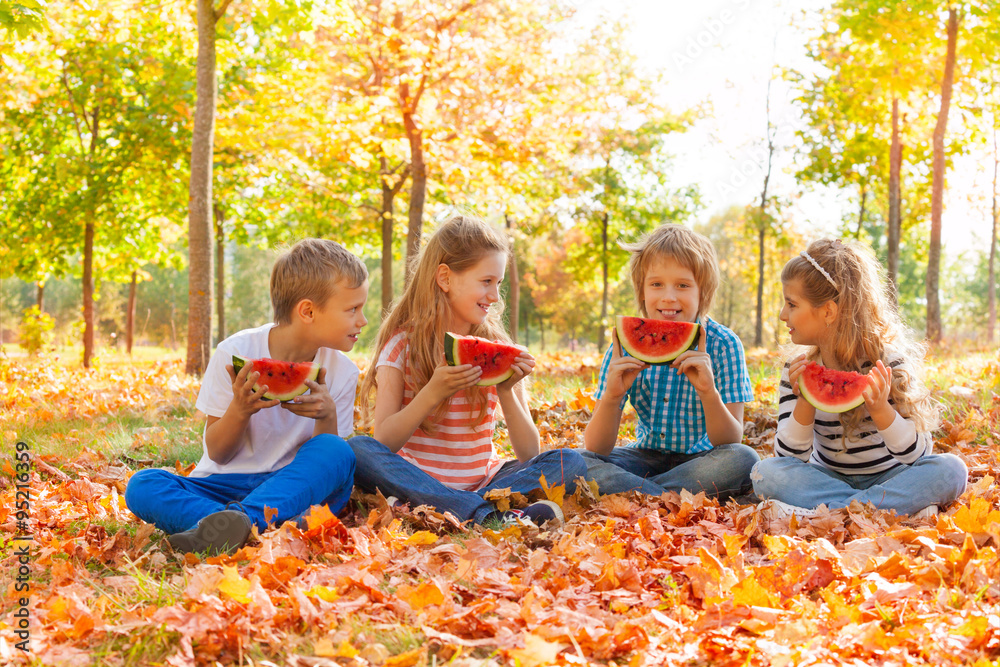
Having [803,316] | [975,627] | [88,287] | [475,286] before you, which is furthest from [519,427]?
[88,287]

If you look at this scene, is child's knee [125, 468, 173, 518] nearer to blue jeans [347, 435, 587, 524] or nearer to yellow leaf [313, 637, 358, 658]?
blue jeans [347, 435, 587, 524]

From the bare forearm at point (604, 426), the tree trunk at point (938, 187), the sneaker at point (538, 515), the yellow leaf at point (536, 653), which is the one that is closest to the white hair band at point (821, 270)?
the bare forearm at point (604, 426)

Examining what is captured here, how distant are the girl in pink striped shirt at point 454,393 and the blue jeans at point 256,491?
215 millimetres

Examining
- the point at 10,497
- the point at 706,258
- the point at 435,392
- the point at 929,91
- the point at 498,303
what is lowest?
the point at 10,497

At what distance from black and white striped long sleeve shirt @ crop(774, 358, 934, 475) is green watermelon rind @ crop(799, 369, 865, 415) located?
0.24m

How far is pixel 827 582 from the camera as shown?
97.8 inches

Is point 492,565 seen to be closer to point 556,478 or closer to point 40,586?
point 556,478

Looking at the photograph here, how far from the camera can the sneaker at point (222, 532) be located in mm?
2855

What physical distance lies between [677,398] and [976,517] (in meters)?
1.60

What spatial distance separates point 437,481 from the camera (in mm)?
3566

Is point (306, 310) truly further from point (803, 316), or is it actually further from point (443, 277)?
point (803, 316)

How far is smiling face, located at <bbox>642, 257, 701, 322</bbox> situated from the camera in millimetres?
3949

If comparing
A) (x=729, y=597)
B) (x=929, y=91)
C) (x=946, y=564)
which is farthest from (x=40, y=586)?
(x=929, y=91)

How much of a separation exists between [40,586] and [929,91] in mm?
13279
